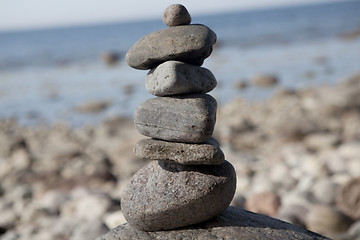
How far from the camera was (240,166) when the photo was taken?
8.02 m

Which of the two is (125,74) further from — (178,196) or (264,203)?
(178,196)

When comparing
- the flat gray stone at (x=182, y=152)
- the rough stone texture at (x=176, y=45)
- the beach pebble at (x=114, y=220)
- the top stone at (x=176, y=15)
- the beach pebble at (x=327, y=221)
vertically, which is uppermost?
the top stone at (x=176, y=15)

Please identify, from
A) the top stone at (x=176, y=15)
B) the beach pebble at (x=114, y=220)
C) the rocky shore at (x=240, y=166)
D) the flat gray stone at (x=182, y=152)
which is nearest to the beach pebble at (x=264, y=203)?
the rocky shore at (x=240, y=166)

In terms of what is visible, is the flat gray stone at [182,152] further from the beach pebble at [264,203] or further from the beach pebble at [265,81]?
the beach pebble at [265,81]

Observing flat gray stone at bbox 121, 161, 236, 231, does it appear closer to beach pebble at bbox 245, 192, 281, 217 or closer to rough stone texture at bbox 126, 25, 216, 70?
rough stone texture at bbox 126, 25, 216, 70

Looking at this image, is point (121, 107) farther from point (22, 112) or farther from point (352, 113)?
point (352, 113)

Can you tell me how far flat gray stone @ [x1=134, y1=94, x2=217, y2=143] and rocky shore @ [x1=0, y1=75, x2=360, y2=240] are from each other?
2223 millimetres

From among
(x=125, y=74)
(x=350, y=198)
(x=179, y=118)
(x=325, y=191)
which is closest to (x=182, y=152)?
(x=179, y=118)

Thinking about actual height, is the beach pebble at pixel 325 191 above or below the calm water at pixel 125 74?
above

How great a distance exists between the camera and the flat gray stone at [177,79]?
122 inches

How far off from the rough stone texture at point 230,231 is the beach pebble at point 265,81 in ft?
44.5

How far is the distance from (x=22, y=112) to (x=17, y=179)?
690cm

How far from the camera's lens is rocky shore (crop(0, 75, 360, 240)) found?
18.7ft

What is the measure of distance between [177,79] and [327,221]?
2886 mm
